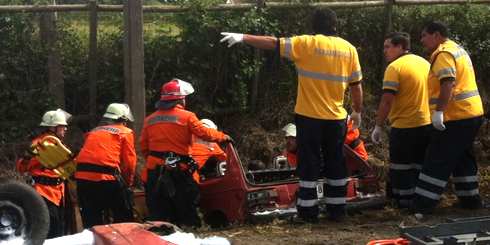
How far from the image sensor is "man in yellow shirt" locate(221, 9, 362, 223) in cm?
678

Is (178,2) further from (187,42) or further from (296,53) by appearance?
(296,53)

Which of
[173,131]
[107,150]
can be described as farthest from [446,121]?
[107,150]

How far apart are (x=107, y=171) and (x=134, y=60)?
2407 mm

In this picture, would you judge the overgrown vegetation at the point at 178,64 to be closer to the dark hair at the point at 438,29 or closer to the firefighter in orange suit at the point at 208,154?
the firefighter in orange suit at the point at 208,154

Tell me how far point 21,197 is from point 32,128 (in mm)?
5213

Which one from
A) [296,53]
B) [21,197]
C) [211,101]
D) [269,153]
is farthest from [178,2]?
[21,197]

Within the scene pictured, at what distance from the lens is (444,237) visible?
4.59 m

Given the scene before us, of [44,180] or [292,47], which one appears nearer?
[292,47]

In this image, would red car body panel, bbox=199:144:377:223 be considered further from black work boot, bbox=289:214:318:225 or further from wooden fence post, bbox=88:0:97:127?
wooden fence post, bbox=88:0:97:127

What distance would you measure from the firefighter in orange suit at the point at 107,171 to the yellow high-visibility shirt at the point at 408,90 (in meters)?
2.92

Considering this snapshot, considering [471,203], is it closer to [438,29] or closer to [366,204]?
[366,204]

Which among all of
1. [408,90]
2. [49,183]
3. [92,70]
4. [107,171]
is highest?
[408,90]

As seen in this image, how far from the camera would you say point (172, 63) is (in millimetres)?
10156

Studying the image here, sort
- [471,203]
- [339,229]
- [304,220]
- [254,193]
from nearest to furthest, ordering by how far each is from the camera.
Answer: [339,229] → [304,220] → [254,193] → [471,203]
